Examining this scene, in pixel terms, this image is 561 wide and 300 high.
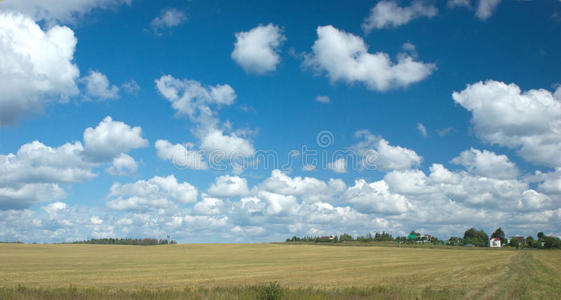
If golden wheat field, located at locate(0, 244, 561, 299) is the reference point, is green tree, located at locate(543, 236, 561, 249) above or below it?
below

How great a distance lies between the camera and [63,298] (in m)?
20.7

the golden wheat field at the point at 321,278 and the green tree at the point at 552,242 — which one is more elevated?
the golden wheat field at the point at 321,278

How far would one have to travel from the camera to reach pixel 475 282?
32.3m

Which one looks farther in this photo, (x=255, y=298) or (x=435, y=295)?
(x=435, y=295)

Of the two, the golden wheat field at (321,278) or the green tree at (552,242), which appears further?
the green tree at (552,242)

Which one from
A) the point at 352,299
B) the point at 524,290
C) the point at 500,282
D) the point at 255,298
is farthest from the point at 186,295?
the point at 500,282

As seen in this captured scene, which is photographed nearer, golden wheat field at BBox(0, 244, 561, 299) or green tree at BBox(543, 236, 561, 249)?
golden wheat field at BBox(0, 244, 561, 299)

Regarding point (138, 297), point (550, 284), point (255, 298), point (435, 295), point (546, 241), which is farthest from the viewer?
point (546, 241)

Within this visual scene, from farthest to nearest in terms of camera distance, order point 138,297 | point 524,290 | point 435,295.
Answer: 1. point 524,290
2. point 435,295
3. point 138,297

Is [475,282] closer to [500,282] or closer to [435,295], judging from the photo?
[500,282]

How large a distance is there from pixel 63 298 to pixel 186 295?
5.99 metres

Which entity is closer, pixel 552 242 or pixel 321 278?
pixel 321 278

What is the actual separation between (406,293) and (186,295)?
13167mm

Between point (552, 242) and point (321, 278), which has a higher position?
Result: point (321, 278)
